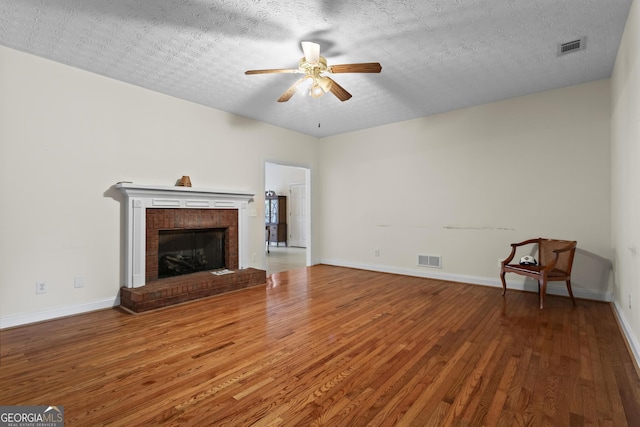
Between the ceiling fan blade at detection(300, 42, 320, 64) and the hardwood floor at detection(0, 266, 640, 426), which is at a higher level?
the ceiling fan blade at detection(300, 42, 320, 64)

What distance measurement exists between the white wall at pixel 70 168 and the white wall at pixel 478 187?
322cm

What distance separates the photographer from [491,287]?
15.1 feet

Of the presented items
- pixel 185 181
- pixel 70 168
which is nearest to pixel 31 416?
pixel 70 168

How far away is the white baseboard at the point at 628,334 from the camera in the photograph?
7.52 ft

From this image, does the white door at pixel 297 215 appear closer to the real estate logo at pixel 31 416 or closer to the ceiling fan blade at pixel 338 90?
the ceiling fan blade at pixel 338 90

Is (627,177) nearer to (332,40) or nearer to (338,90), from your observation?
(338,90)

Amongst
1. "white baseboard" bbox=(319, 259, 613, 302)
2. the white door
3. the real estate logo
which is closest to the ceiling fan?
the real estate logo

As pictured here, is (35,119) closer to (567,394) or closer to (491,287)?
(567,394)

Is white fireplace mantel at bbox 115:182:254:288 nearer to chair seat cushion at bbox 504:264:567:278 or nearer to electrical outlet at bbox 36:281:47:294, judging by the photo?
electrical outlet at bbox 36:281:47:294

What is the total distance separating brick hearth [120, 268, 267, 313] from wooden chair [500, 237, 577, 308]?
363 centimetres

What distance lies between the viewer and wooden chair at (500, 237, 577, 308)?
3573 millimetres

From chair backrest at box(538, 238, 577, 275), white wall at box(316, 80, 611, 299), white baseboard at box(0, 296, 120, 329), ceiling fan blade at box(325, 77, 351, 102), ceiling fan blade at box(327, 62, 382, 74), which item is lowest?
white baseboard at box(0, 296, 120, 329)

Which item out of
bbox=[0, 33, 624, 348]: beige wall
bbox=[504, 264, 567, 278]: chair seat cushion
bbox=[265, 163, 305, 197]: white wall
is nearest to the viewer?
bbox=[0, 33, 624, 348]: beige wall

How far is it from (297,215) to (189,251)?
19.2 ft
